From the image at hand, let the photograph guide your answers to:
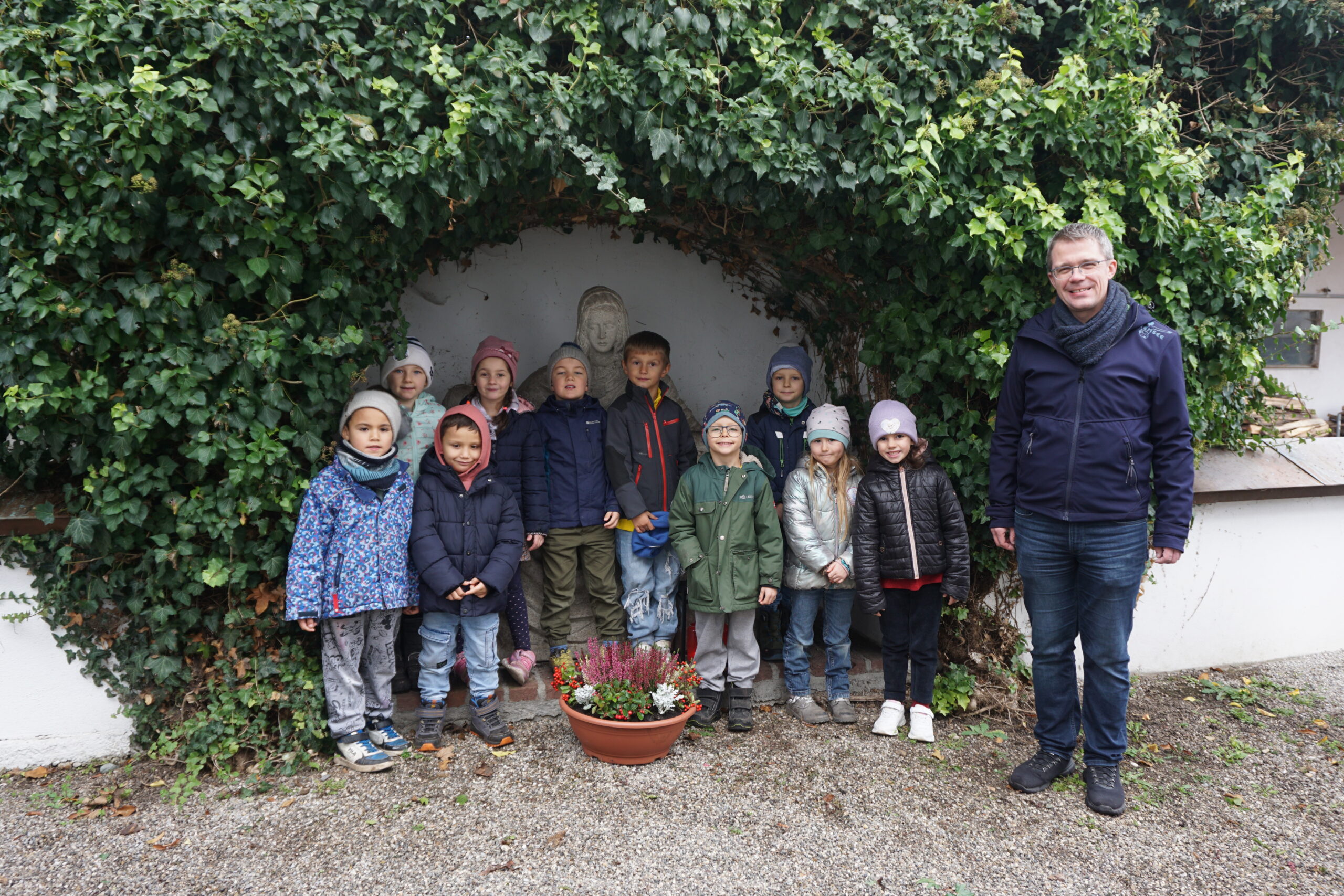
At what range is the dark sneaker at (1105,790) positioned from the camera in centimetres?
327

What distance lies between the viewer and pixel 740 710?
13.3 feet

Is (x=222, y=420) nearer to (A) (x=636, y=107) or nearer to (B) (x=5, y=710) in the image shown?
(B) (x=5, y=710)

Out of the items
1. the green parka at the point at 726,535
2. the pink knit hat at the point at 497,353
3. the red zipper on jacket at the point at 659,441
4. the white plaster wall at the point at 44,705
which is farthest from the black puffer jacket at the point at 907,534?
the white plaster wall at the point at 44,705

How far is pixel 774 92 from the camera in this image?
11.7 ft

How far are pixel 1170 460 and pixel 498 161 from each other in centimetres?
287

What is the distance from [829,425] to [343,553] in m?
2.35

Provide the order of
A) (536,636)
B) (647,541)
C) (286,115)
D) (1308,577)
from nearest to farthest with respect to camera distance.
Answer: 1. (286,115)
2. (647,541)
3. (536,636)
4. (1308,577)

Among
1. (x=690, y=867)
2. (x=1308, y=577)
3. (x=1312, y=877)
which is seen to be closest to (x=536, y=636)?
(x=690, y=867)

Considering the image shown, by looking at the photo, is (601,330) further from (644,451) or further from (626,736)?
(626,736)

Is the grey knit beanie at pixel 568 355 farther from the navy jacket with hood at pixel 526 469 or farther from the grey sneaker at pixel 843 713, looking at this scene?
the grey sneaker at pixel 843 713

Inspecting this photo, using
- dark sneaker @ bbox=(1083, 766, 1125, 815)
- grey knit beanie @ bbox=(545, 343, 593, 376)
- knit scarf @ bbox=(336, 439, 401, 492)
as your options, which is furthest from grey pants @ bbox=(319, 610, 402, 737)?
dark sneaker @ bbox=(1083, 766, 1125, 815)

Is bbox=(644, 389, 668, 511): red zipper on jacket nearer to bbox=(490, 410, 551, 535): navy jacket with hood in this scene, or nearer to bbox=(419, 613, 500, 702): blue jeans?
bbox=(490, 410, 551, 535): navy jacket with hood

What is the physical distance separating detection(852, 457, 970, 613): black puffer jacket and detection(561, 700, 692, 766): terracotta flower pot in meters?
1.08

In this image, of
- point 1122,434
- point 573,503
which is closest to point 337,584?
point 573,503
